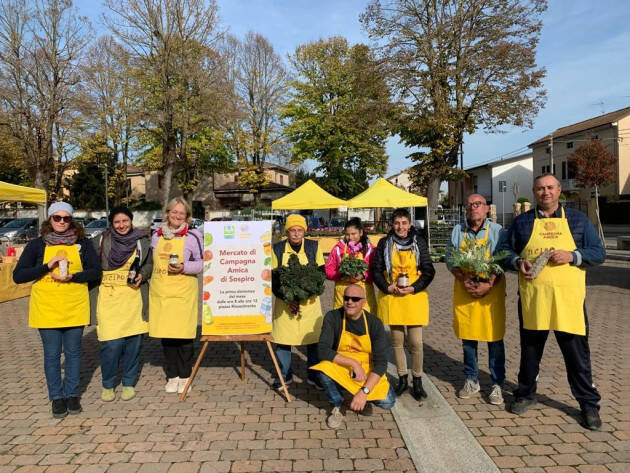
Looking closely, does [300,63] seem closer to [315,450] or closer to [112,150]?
[112,150]

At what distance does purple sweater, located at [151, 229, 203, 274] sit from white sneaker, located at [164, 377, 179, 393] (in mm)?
1186

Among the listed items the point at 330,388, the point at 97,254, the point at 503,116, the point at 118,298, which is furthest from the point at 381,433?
the point at 503,116

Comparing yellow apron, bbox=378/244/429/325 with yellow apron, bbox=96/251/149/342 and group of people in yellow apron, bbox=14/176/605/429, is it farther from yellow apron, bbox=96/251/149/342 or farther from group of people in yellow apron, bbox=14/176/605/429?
yellow apron, bbox=96/251/149/342

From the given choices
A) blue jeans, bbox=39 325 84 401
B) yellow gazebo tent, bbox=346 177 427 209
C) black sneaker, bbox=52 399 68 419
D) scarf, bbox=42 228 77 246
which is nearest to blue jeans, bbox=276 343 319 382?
blue jeans, bbox=39 325 84 401

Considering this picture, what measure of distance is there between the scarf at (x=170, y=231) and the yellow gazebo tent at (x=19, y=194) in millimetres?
9041

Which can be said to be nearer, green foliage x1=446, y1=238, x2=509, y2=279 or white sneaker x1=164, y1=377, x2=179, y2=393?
green foliage x1=446, y1=238, x2=509, y2=279

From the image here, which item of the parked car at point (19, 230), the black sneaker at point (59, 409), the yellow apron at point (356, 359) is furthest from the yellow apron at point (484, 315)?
the parked car at point (19, 230)

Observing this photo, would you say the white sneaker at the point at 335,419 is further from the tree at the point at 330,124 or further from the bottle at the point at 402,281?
the tree at the point at 330,124

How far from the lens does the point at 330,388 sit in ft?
12.4

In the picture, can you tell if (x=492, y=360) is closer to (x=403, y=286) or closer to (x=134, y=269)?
(x=403, y=286)

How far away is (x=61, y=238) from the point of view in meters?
4.02

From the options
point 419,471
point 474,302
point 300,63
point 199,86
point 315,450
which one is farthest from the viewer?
point 300,63

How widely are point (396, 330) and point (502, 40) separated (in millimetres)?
20348

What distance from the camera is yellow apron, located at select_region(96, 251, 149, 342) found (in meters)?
4.20
